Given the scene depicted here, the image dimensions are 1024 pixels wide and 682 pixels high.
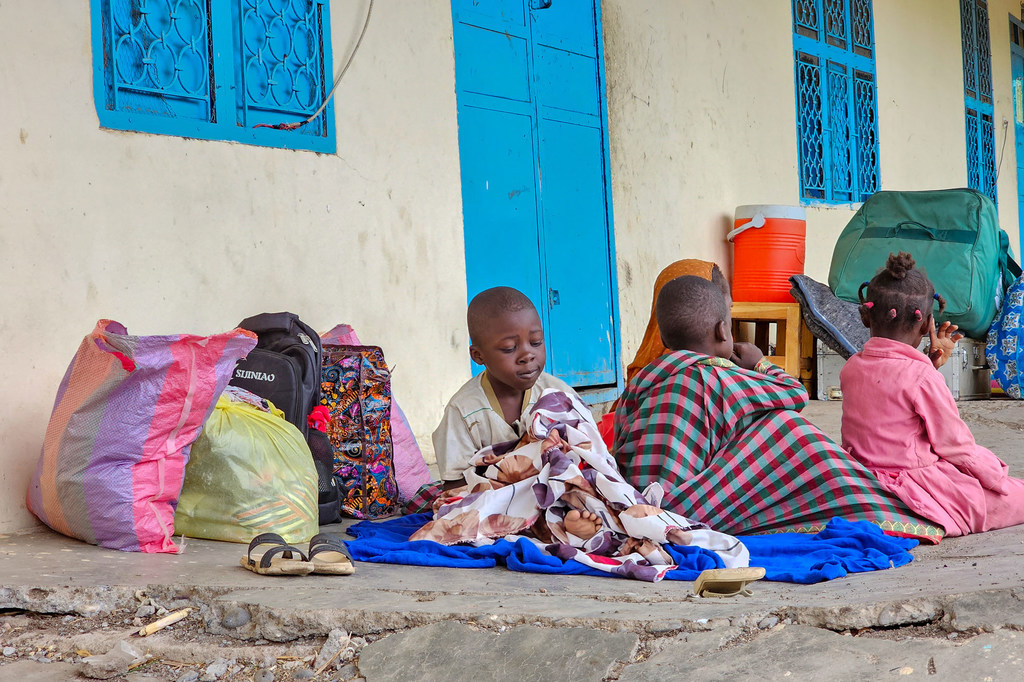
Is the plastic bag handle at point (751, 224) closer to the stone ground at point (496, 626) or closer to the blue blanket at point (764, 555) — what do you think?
the blue blanket at point (764, 555)

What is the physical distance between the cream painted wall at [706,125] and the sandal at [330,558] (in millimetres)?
3834

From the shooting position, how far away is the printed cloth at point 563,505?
2723 millimetres

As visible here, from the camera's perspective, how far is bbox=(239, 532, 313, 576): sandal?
252 centimetres

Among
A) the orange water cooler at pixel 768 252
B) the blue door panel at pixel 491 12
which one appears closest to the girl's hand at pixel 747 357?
the blue door panel at pixel 491 12

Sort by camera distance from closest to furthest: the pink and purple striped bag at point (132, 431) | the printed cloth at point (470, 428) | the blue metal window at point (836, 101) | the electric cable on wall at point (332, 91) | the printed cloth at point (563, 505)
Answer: the printed cloth at point (563, 505) → the pink and purple striped bag at point (132, 431) → the printed cloth at point (470, 428) → the electric cable on wall at point (332, 91) → the blue metal window at point (836, 101)

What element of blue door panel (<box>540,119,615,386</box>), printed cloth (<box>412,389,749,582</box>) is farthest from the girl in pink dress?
blue door panel (<box>540,119,615,386</box>)

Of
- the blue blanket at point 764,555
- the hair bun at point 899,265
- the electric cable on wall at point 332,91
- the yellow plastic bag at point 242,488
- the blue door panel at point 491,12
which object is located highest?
the blue door panel at point 491,12

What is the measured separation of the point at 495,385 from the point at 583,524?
64 centimetres

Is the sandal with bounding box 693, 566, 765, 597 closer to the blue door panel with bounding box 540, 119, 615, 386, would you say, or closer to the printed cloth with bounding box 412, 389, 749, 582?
the printed cloth with bounding box 412, 389, 749, 582

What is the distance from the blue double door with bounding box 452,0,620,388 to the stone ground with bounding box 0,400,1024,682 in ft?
9.44

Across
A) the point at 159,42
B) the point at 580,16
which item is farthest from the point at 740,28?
the point at 159,42

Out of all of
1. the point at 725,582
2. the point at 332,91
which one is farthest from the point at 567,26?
the point at 725,582

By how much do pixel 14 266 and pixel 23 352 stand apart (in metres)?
0.28

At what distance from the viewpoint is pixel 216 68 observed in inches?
154
